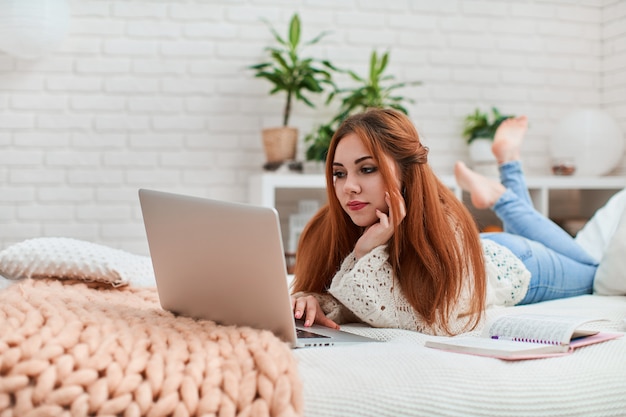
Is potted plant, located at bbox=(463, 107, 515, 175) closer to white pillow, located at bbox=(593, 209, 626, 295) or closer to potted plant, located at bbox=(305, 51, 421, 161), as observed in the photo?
potted plant, located at bbox=(305, 51, 421, 161)

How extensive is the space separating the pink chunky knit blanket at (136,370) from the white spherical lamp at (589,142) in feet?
9.76

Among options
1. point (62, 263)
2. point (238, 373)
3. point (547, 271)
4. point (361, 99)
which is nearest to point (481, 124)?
point (361, 99)

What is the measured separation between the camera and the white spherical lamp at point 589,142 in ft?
12.3

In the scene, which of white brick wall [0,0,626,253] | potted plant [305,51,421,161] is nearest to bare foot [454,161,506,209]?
potted plant [305,51,421,161]

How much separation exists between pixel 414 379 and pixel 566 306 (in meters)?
1.10

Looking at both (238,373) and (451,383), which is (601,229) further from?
(238,373)

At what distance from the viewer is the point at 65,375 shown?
1.00 meters

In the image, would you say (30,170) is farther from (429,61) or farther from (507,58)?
(507,58)

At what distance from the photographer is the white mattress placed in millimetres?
1125

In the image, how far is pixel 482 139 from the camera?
3.73 metres

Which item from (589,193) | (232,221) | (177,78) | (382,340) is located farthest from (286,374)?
(589,193)

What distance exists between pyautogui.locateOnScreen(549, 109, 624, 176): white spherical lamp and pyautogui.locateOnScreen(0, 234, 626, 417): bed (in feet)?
8.31

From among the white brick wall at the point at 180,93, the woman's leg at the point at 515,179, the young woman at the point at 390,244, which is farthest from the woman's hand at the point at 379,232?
the white brick wall at the point at 180,93

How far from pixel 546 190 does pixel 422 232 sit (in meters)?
2.18
